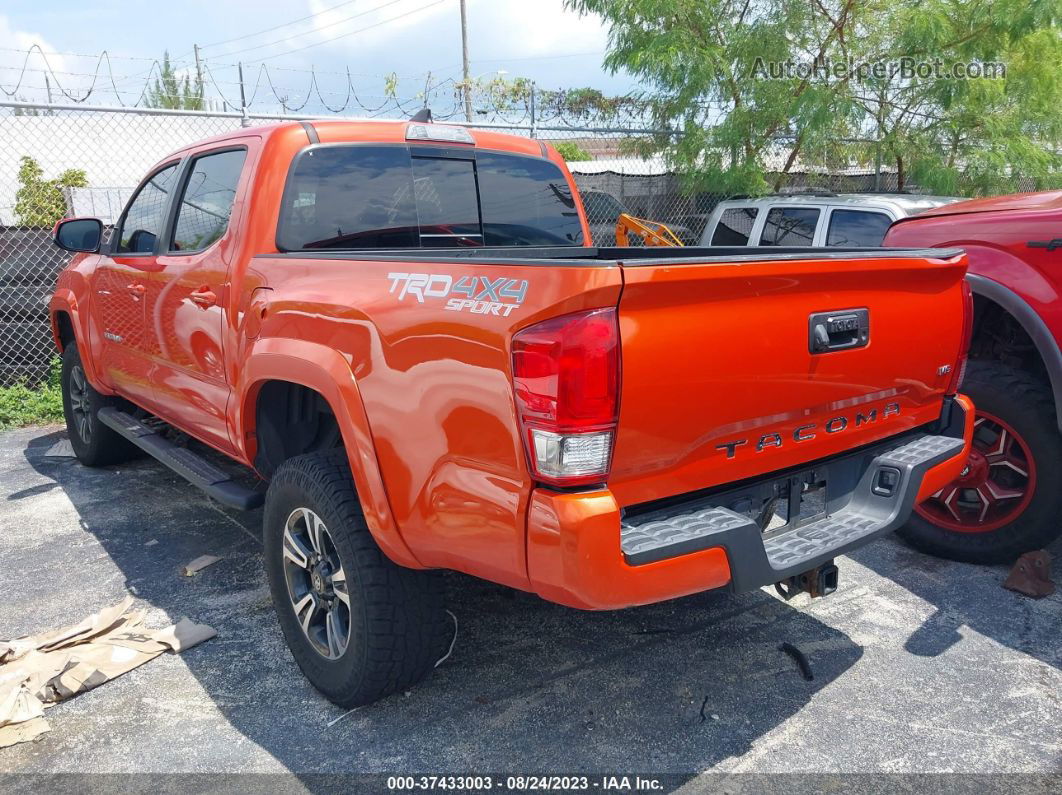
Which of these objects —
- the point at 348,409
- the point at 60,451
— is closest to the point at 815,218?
the point at 348,409

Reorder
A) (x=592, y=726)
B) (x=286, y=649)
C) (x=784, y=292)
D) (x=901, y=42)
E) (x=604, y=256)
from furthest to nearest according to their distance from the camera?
(x=901, y=42), (x=286, y=649), (x=604, y=256), (x=592, y=726), (x=784, y=292)

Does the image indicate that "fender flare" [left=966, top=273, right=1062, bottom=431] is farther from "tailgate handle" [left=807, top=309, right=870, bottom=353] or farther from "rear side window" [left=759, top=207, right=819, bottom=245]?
"rear side window" [left=759, top=207, right=819, bottom=245]

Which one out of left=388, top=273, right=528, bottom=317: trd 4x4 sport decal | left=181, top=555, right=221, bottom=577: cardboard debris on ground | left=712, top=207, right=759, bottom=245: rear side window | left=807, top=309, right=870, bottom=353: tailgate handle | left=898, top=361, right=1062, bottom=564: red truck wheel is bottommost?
left=181, top=555, right=221, bottom=577: cardboard debris on ground

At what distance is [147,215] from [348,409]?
2.68 metres

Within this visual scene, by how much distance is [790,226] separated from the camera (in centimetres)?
766

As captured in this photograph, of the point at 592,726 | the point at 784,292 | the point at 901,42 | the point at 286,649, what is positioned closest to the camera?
the point at 784,292

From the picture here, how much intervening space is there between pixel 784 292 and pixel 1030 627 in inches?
82.7

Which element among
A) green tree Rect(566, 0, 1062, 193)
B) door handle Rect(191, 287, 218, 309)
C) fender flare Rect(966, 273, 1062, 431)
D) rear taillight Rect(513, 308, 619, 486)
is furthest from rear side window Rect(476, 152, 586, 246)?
green tree Rect(566, 0, 1062, 193)

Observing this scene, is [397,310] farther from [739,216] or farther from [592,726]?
[739,216]

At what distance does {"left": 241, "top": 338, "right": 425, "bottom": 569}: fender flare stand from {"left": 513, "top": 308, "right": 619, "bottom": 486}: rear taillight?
2.13 ft

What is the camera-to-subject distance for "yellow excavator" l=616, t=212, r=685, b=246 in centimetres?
867

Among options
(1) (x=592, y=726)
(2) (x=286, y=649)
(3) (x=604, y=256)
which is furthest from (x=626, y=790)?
(3) (x=604, y=256)

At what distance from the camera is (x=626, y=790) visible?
A: 2.60 metres

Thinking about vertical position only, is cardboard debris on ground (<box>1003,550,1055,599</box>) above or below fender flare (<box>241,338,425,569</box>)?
below
